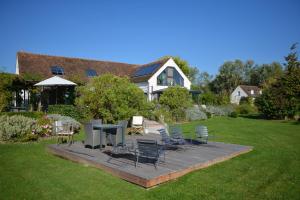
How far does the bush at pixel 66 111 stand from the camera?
17.7 m

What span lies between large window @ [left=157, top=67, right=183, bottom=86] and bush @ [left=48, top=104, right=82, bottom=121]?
14.2m

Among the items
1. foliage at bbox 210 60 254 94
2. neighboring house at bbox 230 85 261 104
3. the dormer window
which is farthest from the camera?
foliage at bbox 210 60 254 94

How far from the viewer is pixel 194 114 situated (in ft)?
80.4

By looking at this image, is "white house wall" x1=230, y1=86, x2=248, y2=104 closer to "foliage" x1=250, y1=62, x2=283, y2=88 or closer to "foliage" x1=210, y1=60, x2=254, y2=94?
"foliage" x1=210, y1=60, x2=254, y2=94

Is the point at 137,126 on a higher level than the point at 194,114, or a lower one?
lower

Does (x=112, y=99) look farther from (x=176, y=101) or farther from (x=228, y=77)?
(x=228, y=77)

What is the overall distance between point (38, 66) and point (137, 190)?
25568 mm

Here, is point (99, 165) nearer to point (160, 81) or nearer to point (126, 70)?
point (160, 81)

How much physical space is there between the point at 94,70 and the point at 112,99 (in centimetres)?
1715

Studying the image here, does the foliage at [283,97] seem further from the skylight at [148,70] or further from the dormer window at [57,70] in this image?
the dormer window at [57,70]

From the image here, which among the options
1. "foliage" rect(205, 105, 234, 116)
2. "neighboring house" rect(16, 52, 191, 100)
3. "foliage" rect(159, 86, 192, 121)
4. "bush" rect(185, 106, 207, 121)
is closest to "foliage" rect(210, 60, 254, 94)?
"foliage" rect(205, 105, 234, 116)

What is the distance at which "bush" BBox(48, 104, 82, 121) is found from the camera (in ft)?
58.0

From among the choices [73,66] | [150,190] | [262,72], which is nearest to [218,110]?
[73,66]

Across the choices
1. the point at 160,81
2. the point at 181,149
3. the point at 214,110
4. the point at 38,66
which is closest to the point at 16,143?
the point at 181,149
